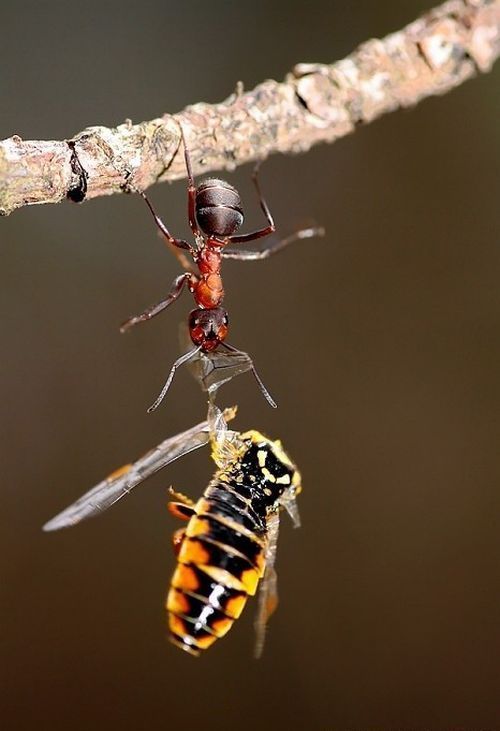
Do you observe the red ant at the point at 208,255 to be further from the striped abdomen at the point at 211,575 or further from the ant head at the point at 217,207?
the striped abdomen at the point at 211,575

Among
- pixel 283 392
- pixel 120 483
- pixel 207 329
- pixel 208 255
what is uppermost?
pixel 283 392

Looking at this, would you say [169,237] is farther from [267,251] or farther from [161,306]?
[267,251]

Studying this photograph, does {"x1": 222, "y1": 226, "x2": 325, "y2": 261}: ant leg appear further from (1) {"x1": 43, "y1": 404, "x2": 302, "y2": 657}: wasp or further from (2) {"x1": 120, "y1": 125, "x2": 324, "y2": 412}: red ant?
(1) {"x1": 43, "y1": 404, "x2": 302, "y2": 657}: wasp

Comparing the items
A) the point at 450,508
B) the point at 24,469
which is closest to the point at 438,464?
the point at 450,508

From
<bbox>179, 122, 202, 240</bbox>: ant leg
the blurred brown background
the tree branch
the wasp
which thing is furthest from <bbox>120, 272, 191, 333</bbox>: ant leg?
the blurred brown background

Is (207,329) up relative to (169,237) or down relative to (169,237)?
down

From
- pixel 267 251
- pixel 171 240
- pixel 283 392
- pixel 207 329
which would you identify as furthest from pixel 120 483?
pixel 283 392

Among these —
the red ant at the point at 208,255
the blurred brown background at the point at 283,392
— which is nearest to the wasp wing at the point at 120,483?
the red ant at the point at 208,255
